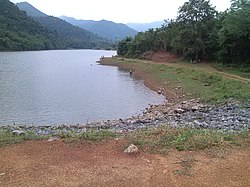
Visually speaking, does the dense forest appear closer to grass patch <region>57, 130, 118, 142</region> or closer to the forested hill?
the forested hill

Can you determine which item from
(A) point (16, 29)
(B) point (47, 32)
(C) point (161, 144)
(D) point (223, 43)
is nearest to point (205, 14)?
Answer: (D) point (223, 43)

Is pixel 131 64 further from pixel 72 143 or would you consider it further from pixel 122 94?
pixel 72 143

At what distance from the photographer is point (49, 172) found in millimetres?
9188

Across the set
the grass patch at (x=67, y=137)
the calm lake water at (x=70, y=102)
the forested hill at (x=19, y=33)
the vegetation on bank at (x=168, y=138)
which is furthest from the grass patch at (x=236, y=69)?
the forested hill at (x=19, y=33)

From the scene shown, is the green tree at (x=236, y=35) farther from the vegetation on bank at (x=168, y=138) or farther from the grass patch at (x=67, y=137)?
the grass patch at (x=67, y=137)

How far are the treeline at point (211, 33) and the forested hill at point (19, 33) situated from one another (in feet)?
303

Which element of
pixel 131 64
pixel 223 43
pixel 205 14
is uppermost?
pixel 205 14

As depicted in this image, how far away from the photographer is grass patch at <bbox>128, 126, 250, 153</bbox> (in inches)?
435

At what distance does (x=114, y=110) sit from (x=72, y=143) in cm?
1490

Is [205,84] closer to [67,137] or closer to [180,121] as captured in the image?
[180,121]

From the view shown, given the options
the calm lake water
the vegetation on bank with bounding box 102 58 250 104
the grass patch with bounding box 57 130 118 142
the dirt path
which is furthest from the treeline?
the dirt path

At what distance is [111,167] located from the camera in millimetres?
9539

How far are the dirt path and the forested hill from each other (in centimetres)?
13873

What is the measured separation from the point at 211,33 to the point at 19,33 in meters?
128
